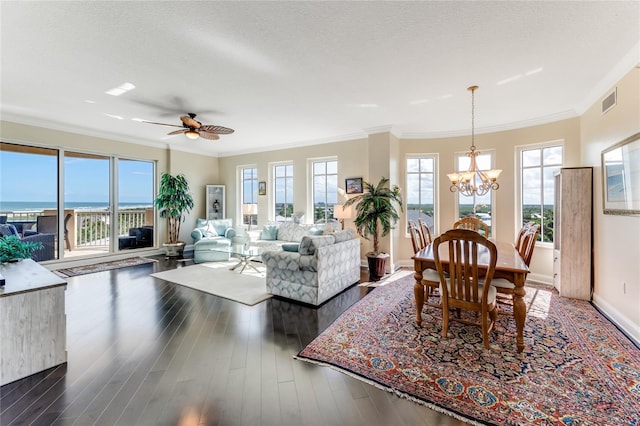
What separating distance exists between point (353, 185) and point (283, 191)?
2150 millimetres

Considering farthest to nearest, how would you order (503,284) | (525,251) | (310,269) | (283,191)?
1. (283,191)
2. (310,269)
3. (525,251)
4. (503,284)

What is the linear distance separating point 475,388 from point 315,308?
191 cm

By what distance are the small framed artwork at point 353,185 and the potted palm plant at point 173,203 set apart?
4022 mm

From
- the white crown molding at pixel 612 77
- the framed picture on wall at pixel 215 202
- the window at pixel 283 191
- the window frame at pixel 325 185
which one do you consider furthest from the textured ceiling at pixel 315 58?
the framed picture on wall at pixel 215 202

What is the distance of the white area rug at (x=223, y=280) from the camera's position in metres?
3.74

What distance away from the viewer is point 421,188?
18.4ft

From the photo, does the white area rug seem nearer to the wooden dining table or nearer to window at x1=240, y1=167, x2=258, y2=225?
the wooden dining table

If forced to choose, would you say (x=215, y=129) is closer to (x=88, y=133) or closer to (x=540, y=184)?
(x=88, y=133)

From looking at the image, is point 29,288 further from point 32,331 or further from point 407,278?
point 407,278

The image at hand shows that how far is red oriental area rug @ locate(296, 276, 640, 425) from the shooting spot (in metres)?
1.71

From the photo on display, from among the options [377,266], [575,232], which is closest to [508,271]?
[575,232]

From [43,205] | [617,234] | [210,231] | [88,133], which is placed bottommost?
[210,231]

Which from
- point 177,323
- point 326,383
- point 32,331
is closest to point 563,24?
point 326,383

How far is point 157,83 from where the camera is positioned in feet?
10.7
